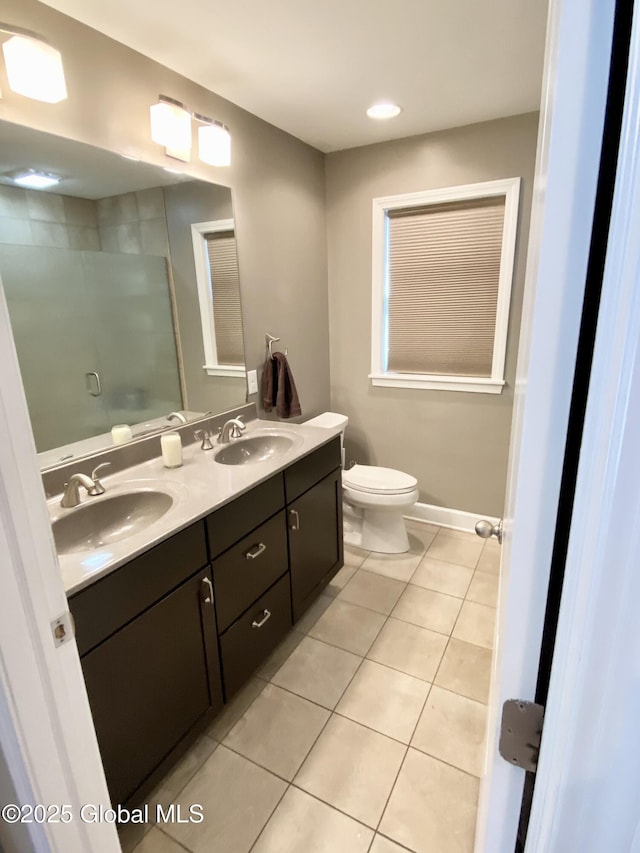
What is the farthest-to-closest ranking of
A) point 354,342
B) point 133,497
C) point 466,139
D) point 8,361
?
point 354,342 → point 466,139 → point 133,497 → point 8,361

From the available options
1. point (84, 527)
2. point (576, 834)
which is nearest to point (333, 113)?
point (84, 527)

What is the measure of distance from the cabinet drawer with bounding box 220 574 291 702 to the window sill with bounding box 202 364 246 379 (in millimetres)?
1022

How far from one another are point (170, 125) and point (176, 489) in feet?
4.57

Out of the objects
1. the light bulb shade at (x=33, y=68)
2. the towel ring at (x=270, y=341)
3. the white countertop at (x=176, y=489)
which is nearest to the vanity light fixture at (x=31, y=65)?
the light bulb shade at (x=33, y=68)

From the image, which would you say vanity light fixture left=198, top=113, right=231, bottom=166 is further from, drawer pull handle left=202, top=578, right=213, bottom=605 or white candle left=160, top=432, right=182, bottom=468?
drawer pull handle left=202, top=578, right=213, bottom=605

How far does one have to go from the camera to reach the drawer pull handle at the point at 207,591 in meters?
1.38

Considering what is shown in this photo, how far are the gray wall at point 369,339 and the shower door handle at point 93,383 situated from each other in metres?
1.73

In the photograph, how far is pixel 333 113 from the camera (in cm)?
217

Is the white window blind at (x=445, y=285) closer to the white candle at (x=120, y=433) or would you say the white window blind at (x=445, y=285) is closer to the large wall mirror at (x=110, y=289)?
the large wall mirror at (x=110, y=289)

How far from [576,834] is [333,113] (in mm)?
2629

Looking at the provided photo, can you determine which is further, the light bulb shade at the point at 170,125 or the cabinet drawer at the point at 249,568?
the light bulb shade at the point at 170,125

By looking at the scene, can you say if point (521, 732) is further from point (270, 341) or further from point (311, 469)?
point (270, 341)

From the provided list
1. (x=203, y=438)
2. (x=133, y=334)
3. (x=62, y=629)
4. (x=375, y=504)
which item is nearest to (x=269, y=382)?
(x=203, y=438)

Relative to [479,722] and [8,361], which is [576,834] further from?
[479,722]
